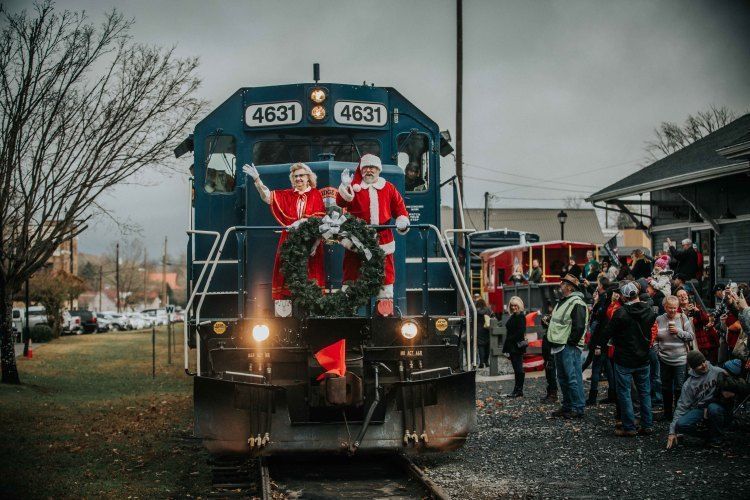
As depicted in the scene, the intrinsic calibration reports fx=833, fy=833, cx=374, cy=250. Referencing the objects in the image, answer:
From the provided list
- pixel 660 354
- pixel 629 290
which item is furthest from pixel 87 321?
pixel 629 290

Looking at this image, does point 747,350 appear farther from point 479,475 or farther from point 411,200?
point 411,200

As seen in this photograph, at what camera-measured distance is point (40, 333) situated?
3906 cm

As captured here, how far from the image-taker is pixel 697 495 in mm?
7438

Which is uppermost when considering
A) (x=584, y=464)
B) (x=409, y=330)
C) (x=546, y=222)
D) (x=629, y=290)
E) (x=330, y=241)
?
(x=546, y=222)

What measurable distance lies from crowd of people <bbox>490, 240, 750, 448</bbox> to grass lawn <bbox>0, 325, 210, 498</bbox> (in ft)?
17.1

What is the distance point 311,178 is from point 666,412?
20.1 feet

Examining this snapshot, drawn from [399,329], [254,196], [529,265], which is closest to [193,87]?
[254,196]

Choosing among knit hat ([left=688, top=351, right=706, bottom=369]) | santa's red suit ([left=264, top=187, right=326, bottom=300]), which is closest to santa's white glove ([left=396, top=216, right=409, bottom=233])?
Result: santa's red suit ([left=264, top=187, right=326, bottom=300])

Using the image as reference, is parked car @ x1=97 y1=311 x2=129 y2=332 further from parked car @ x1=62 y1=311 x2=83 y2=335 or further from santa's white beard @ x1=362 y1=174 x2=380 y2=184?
santa's white beard @ x1=362 y1=174 x2=380 y2=184

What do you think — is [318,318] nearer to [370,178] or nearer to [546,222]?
[370,178]

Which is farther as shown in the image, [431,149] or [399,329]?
[431,149]

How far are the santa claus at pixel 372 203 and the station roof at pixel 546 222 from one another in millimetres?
58942

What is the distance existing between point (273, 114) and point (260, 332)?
9.95 feet

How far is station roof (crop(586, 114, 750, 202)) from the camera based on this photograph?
1720 cm
